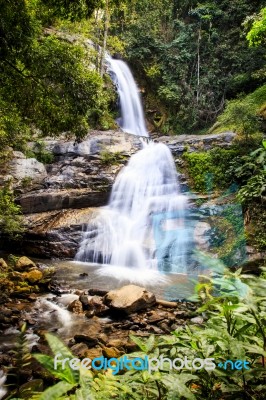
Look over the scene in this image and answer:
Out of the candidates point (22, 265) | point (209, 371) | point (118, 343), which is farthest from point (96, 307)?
point (209, 371)

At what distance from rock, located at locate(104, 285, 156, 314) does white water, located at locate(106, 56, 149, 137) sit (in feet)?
47.5

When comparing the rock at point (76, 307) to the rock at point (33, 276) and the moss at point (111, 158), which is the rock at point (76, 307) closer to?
the rock at point (33, 276)

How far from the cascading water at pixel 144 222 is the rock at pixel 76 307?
2.98m

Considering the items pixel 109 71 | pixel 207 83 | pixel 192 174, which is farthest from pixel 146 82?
pixel 192 174

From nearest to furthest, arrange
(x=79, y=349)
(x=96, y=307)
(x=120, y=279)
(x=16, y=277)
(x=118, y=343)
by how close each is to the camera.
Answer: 1. (x=79, y=349)
2. (x=118, y=343)
3. (x=96, y=307)
4. (x=16, y=277)
5. (x=120, y=279)

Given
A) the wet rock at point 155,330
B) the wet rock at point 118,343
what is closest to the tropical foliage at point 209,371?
the wet rock at point 118,343

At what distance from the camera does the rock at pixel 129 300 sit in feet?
Result: 17.7

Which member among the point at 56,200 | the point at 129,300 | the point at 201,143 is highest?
the point at 201,143

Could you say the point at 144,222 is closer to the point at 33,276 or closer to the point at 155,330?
the point at 33,276

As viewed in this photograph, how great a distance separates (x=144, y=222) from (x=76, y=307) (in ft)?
17.1

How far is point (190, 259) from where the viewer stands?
8.45 metres

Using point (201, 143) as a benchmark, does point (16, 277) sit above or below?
below

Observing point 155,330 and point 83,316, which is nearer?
point 155,330

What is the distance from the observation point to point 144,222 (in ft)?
34.6
